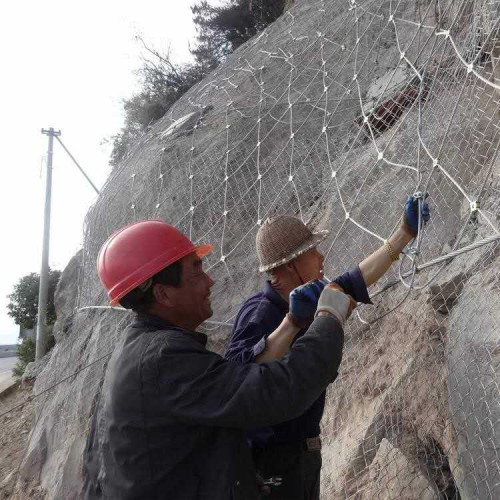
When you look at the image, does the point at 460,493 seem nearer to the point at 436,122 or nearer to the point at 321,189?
the point at 436,122

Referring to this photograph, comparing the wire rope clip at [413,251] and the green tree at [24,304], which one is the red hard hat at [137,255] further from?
the green tree at [24,304]

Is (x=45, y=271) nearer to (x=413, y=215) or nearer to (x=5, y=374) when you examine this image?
(x=5, y=374)

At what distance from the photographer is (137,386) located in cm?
125

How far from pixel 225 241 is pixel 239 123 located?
1.16 metres

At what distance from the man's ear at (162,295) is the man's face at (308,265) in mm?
519

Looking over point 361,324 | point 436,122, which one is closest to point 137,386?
point 361,324

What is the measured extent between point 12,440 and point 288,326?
205 inches

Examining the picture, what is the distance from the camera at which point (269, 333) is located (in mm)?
1697

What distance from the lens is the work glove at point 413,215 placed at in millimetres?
1811

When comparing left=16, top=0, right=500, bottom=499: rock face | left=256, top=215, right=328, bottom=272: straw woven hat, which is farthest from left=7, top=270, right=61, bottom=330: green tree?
left=256, top=215, right=328, bottom=272: straw woven hat

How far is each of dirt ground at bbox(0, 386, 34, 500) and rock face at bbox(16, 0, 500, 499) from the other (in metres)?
0.45

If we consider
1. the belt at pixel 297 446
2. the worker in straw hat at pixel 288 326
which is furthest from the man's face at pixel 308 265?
the belt at pixel 297 446

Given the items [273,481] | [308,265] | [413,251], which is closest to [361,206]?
[413,251]

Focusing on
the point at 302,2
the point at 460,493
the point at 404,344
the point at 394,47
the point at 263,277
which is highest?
the point at 302,2
